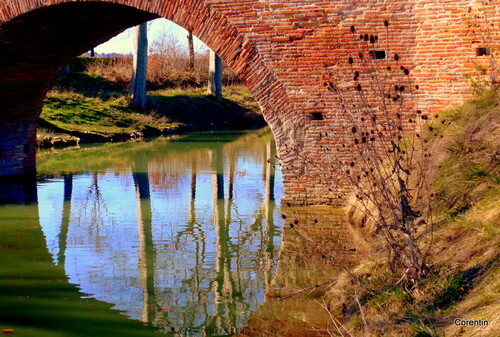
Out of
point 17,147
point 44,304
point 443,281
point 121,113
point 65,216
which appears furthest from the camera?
point 121,113

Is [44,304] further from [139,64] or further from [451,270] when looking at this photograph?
Result: [139,64]

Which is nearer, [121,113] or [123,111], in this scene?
[121,113]

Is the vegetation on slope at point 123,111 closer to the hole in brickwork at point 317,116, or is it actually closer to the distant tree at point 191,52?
the distant tree at point 191,52

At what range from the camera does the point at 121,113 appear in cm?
2325

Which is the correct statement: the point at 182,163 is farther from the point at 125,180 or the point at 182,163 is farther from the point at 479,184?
the point at 479,184

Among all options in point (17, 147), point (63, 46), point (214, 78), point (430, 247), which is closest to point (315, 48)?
point (430, 247)

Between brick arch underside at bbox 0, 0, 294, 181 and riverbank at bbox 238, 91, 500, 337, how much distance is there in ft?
10.0

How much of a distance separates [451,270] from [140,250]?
3.81 m

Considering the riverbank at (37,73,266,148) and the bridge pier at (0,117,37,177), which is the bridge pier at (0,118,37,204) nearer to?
the bridge pier at (0,117,37,177)

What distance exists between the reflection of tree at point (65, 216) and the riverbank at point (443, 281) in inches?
109

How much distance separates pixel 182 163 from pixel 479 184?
9.83 metres

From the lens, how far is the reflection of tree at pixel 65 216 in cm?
740

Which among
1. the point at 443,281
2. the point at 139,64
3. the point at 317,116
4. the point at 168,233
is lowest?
the point at 168,233

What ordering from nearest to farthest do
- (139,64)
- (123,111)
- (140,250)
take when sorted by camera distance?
(140,250) → (123,111) → (139,64)
